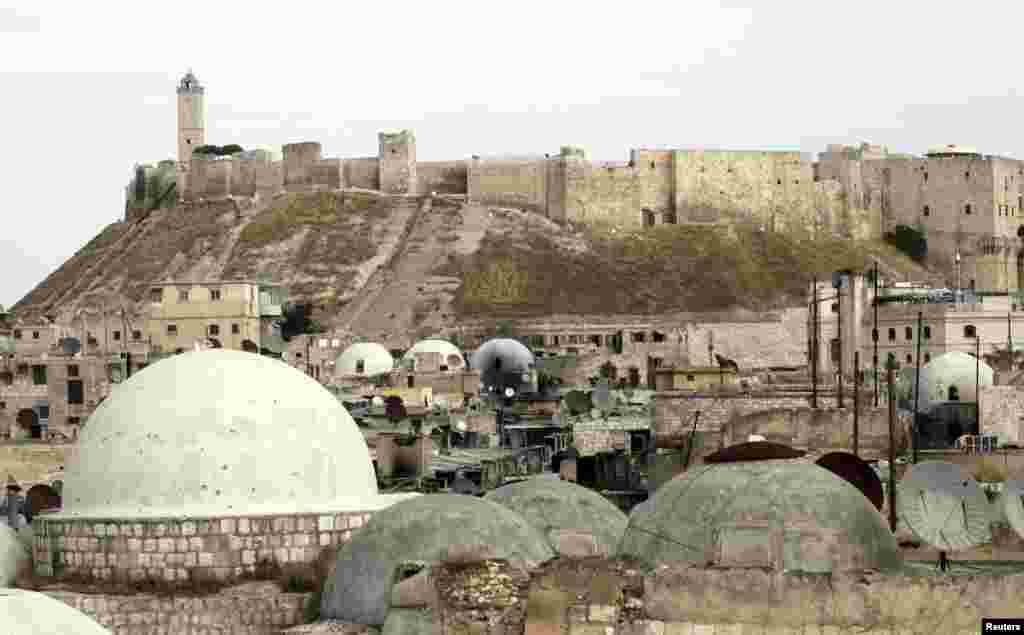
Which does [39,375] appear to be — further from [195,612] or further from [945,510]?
[945,510]

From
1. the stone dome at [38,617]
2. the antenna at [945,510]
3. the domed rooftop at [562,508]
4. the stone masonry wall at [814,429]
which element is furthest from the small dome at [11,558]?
the stone masonry wall at [814,429]

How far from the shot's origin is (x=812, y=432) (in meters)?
31.4

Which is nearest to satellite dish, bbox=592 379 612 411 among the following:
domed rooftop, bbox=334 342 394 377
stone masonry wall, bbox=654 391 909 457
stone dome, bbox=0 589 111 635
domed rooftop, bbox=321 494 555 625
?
domed rooftop, bbox=334 342 394 377

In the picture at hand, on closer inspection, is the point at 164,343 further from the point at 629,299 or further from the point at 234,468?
the point at 234,468

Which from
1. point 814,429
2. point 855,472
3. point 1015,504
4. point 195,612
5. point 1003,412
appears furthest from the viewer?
point 1003,412

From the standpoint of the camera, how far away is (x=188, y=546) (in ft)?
60.7

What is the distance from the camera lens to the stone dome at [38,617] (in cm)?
1269

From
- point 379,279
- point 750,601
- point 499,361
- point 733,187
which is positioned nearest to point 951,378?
point 499,361

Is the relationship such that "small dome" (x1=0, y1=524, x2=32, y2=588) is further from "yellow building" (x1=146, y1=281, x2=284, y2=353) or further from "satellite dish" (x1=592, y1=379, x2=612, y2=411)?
"yellow building" (x1=146, y1=281, x2=284, y2=353)

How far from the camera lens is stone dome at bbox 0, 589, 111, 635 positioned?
41.6 ft

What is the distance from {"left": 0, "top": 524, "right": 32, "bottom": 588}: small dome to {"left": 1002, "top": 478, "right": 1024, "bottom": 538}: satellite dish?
21.0ft

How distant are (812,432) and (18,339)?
182ft

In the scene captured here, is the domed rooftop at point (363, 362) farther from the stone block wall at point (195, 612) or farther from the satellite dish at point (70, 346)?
the stone block wall at point (195, 612)

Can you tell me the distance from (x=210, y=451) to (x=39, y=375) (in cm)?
5303
